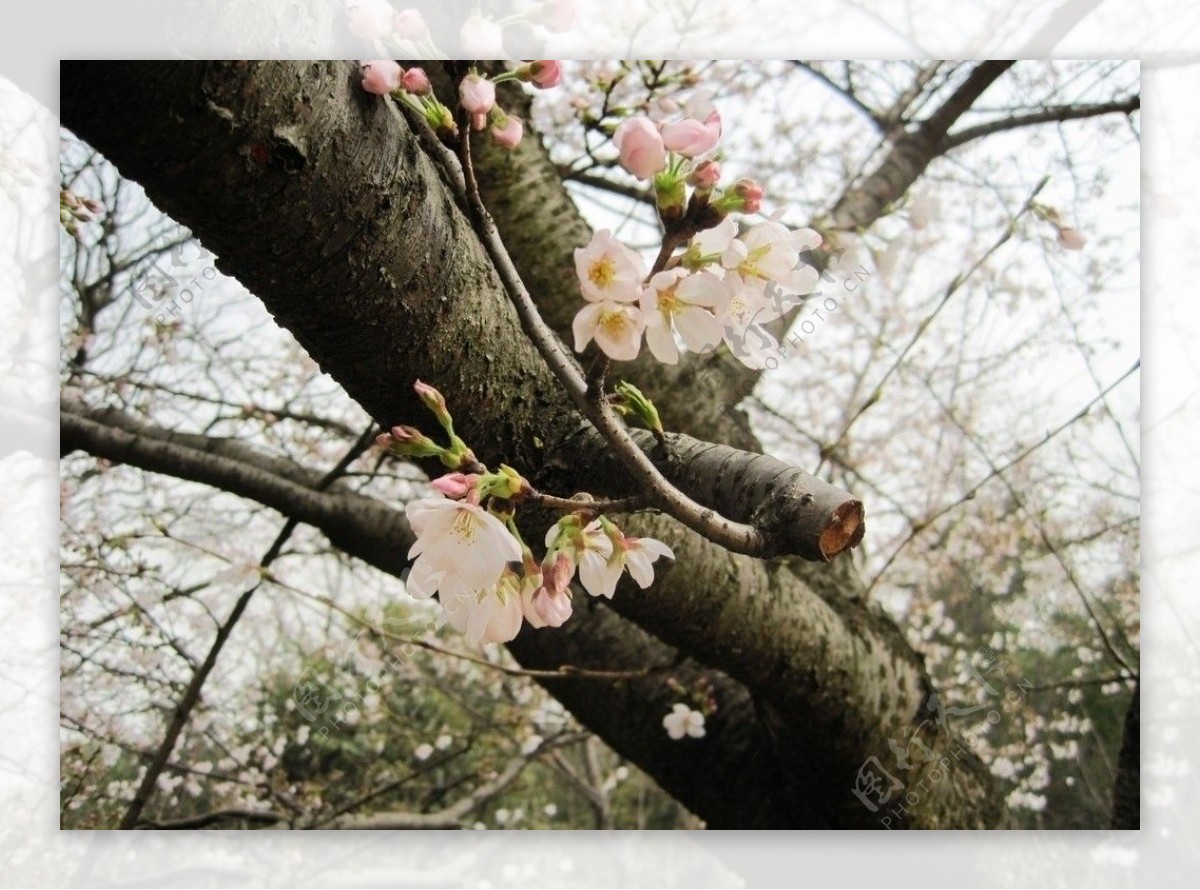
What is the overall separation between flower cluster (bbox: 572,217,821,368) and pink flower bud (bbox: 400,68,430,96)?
0.19m

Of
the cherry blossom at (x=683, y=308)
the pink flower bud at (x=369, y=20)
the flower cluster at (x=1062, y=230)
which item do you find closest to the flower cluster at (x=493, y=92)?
the pink flower bud at (x=369, y=20)

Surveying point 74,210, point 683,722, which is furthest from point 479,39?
point 683,722

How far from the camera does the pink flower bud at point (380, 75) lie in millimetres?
752

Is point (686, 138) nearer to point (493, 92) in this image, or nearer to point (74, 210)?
point (493, 92)

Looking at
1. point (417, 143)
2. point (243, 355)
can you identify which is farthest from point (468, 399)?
point (243, 355)

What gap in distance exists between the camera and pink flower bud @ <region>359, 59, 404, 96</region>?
75cm

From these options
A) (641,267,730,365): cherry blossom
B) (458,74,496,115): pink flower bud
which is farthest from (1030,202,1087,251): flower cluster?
(458,74,496,115): pink flower bud

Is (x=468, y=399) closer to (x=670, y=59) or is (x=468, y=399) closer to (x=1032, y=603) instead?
(x=670, y=59)

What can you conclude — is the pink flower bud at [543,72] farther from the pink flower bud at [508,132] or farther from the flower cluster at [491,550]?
the flower cluster at [491,550]

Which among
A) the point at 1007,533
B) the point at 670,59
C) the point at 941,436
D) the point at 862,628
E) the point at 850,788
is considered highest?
the point at 670,59

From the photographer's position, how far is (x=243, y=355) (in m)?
1.37

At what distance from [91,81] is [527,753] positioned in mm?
1083

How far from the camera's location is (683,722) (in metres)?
1.46

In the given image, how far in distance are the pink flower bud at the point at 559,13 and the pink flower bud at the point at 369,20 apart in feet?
0.48
